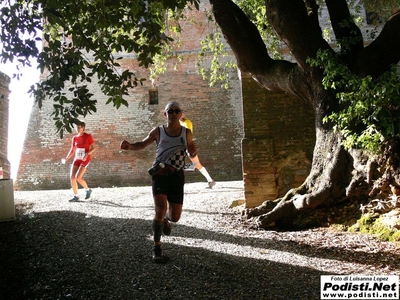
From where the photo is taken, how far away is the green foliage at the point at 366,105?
14.1 feet

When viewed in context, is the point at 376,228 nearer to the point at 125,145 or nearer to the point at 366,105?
the point at 366,105

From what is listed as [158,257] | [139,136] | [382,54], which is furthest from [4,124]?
[382,54]

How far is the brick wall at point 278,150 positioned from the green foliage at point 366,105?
162 cm

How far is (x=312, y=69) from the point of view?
18.4 ft

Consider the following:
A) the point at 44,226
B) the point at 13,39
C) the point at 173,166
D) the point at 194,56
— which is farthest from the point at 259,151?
the point at 194,56

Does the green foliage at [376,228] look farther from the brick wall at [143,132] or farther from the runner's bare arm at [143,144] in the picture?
the brick wall at [143,132]

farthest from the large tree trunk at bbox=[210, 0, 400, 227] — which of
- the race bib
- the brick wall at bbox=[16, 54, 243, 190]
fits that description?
the brick wall at bbox=[16, 54, 243, 190]

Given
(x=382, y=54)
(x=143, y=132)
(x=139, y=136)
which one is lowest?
(x=139, y=136)

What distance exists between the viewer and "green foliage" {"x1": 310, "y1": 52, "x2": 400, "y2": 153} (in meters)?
4.30

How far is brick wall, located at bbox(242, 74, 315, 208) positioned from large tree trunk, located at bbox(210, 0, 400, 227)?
0.50m

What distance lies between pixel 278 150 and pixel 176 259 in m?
3.60

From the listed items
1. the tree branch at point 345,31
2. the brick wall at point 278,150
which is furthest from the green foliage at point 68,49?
the brick wall at point 278,150

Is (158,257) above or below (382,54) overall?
below

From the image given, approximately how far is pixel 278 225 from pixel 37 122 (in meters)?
13.8
